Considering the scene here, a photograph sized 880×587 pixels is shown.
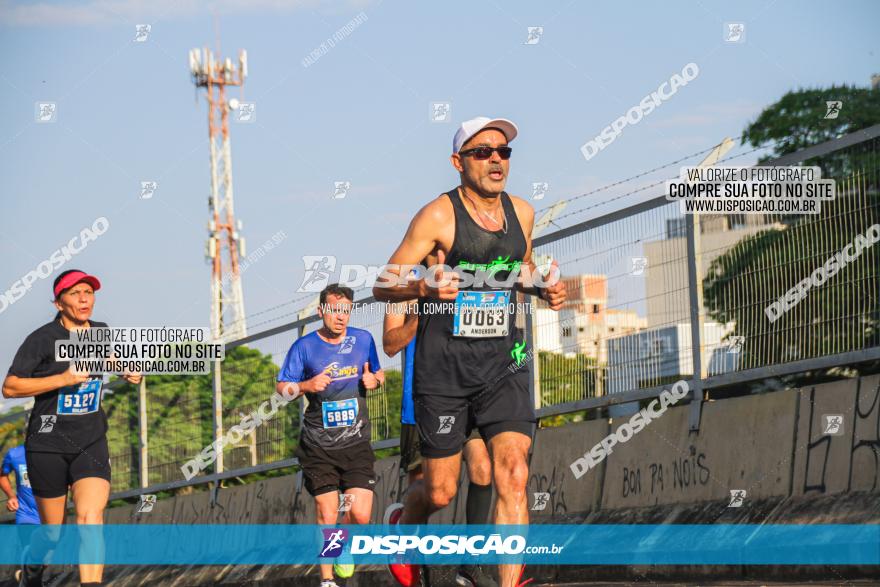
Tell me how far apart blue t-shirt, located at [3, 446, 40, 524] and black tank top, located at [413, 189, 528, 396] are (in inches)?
350

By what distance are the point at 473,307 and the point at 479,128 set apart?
0.95 meters

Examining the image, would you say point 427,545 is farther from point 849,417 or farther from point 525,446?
point 849,417

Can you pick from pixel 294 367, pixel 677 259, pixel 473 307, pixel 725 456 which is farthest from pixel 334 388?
pixel 473 307

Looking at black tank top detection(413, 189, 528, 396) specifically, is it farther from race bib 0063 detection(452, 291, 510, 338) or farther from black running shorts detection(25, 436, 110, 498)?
black running shorts detection(25, 436, 110, 498)

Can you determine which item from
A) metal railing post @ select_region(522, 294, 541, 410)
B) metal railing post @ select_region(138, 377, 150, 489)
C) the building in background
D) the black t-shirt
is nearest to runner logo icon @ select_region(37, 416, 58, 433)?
the black t-shirt

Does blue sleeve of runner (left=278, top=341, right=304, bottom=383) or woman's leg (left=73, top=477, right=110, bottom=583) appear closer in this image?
woman's leg (left=73, top=477, right=110, bottom=583)

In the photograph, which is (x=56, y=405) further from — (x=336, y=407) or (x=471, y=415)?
(x=471, y=415)

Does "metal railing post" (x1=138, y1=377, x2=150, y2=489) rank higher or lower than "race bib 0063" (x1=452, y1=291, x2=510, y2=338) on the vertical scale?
lower

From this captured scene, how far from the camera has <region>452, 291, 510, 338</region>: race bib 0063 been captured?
767cm

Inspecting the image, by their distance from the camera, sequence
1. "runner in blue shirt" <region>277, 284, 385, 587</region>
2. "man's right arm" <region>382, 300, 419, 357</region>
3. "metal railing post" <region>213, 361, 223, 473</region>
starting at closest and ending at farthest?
1. "man's right arm" <region>382, 300, 419, 357</region>
2. "runner in blue shirt" <region>277, 284, 385, 587</region>
3. "metal railing post" <region>213, 361, 223, 473</region>

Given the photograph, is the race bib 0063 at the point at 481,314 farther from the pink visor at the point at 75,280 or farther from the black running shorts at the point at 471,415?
the pink visor at the point at 75,280

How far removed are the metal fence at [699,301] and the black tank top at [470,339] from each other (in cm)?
231

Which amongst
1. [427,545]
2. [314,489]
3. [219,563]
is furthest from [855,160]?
[219,563]

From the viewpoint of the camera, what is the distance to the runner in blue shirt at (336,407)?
1107 centimetres
